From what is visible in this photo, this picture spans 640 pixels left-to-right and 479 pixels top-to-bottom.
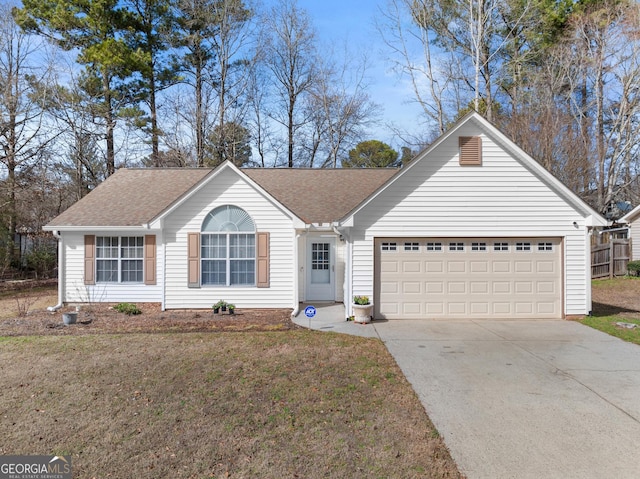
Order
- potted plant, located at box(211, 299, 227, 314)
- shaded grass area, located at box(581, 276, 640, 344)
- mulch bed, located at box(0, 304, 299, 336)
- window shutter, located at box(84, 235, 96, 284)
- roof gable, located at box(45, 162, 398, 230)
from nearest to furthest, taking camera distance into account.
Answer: shaded grass area, located at box(581, 276, 640, 344), mulch bed, located at box(0, 304, 299, 336), potted plant, located at box(211, 299, 227, 314), roof gable, located at box(45, 162, 398, 230), window shutter, located at box(84, 235, 96, 284)

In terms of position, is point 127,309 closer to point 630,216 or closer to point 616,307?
point 616,307

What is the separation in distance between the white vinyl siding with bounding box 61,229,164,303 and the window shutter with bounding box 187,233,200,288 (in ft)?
3.94

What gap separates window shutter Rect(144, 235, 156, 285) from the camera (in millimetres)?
11695

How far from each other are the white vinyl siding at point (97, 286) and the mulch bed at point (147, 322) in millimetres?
375

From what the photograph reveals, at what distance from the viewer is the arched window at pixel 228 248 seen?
11031 millimetres

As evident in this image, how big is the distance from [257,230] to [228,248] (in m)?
0.99

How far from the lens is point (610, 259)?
1831cm

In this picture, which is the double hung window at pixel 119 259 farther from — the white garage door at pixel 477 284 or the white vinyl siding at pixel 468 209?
the white garage door at pixel 477 284

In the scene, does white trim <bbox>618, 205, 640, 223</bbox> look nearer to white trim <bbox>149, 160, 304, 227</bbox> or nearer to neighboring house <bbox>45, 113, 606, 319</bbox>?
neighboring house <bbox>45, 113, 606, 319</bbox>

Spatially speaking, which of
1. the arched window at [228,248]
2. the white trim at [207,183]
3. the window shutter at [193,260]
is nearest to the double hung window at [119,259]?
the white trim at [207,183]

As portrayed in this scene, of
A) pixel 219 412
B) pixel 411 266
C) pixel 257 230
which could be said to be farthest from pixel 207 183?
pixel 219 412

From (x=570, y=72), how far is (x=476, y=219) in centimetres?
1870

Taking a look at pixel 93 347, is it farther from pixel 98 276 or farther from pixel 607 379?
pixel 607 379

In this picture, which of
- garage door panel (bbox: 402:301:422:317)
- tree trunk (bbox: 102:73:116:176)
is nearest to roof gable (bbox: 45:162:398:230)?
garage door panel (bbox: 402:301:422:317)
